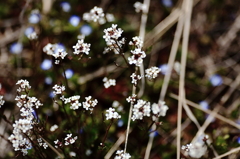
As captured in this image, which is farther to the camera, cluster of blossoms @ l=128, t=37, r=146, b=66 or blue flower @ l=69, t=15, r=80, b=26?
blue flower @ l=69, t=15, r=80, b=26

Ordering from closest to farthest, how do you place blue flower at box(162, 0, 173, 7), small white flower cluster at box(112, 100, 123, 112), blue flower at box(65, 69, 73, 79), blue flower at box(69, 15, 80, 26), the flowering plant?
the flowering plant, small white flower cluster at box(112, 100, 123, 112), blue flower at box(65, 69, 73, 79), blue flower at box(69, 15, 80, 26), blue flower at box(162, 0, 173, 7)

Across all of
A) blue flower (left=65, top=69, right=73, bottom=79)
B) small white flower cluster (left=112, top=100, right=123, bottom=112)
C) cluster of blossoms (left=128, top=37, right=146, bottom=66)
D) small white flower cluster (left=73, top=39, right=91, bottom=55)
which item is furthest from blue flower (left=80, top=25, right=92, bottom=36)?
cluster of blossoms (left=128, top=37, right=146, bottom=66)

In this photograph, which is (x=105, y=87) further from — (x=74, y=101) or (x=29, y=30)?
(x=29, y=30)

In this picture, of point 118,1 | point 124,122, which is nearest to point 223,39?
point 118,1

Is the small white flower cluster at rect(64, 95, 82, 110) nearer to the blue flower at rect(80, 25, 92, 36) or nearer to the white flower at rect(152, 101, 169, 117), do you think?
the white flower at rect(152, 101, 169, 117)

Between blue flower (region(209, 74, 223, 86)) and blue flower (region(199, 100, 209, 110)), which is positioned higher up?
blue flower (region(209, 74, 223, 86))

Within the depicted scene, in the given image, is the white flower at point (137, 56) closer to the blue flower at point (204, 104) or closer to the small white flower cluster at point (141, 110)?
the small white flower cluster at point (141, 110)

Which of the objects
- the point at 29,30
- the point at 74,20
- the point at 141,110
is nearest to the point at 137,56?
the point at 141,110
